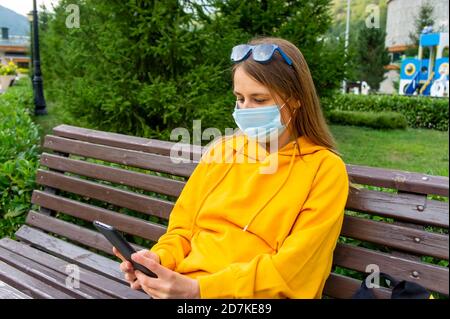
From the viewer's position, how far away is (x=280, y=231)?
1801mm

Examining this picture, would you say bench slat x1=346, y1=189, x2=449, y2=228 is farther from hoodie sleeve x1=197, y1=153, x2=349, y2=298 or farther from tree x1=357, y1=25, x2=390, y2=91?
tree x1=357, y1=25, x2=390, y2=91

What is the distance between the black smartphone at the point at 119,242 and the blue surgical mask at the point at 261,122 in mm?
666

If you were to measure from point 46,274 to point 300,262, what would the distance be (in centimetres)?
143

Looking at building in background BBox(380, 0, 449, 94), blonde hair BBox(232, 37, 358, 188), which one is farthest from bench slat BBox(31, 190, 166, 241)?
building in background BBox(380, 0, 449, 94)

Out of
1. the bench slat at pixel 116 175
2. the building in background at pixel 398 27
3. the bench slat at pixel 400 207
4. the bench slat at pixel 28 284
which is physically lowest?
the bench slat at pixel 28 284

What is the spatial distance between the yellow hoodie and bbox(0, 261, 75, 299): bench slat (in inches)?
23.6

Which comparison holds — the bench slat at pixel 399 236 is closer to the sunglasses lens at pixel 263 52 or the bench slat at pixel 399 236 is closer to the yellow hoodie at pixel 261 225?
the yellow hoodie at pixel 261 225

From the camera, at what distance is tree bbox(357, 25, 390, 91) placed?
90.9ft

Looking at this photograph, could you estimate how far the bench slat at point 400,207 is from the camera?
175 centimetres

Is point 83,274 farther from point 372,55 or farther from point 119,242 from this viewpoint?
point 372,55

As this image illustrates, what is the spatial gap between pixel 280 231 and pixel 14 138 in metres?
2.84

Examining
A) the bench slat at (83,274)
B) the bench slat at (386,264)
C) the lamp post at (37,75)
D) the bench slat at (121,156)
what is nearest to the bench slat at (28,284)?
the bench slat at (83,274)
